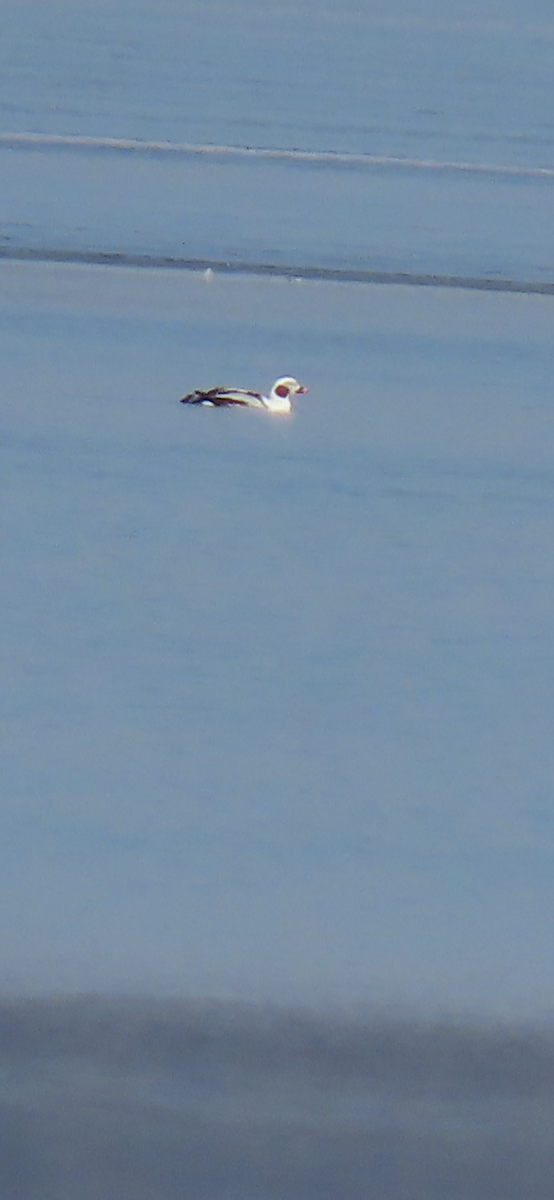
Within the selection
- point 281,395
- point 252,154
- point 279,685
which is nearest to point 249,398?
point 281,395

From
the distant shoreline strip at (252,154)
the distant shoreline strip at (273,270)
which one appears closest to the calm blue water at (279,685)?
the distant shoreline strip at (273,270)

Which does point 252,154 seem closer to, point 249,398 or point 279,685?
point 249,398

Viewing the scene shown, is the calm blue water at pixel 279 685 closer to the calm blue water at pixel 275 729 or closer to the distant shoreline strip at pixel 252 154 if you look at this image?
the calm blue water at pixel 275 729

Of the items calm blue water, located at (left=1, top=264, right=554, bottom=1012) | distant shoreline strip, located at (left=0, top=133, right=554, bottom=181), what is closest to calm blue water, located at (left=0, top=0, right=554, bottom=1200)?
calm blue water, located at (left=1, top=264, right=554, bottom=1012)

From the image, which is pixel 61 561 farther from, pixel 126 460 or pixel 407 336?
pixel 407 336

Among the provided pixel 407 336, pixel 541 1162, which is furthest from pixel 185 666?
pixel 407 336

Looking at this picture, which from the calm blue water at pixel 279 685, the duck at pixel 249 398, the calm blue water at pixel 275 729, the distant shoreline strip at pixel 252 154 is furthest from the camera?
the distant shoreline strip at pixel 252 154
